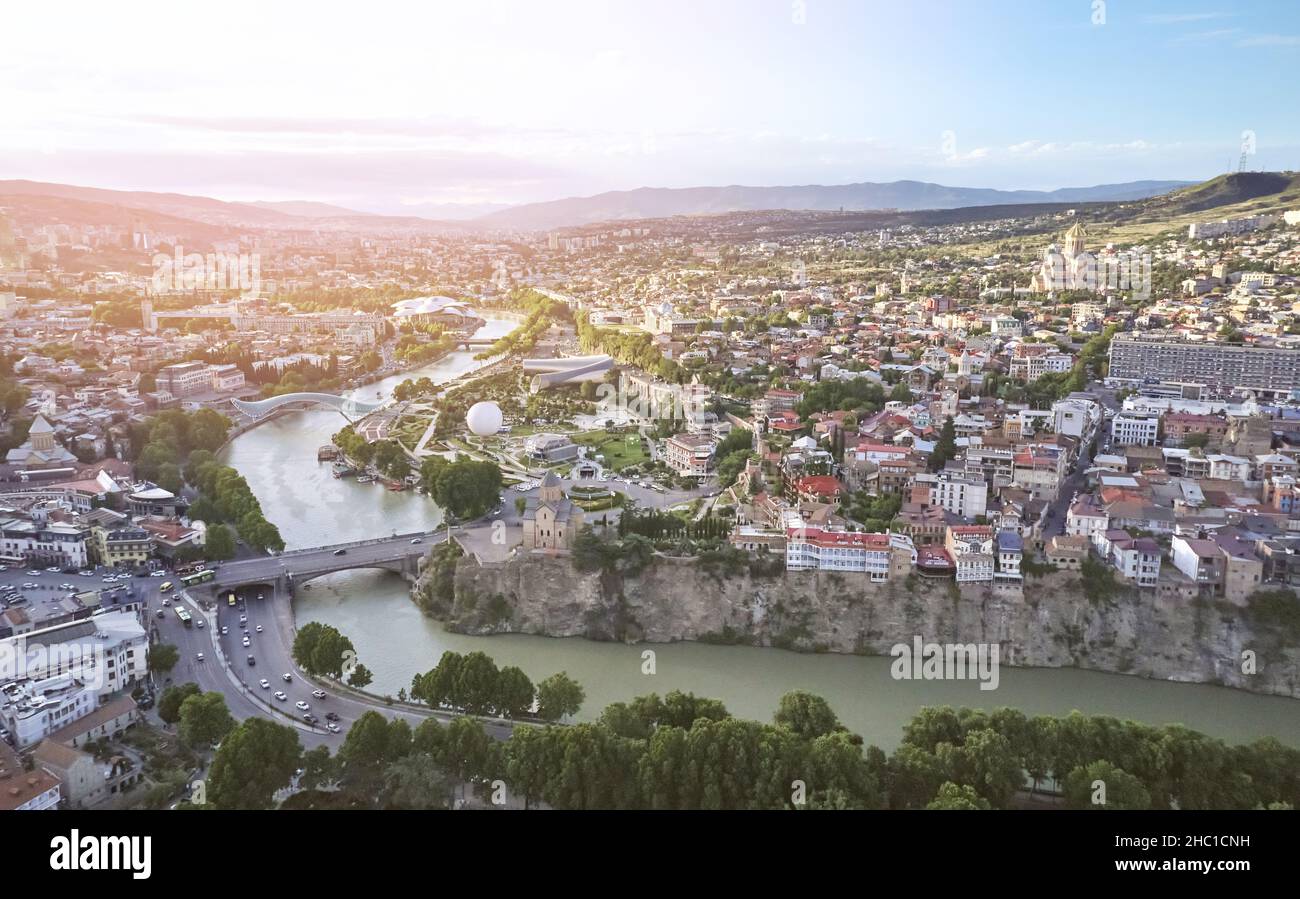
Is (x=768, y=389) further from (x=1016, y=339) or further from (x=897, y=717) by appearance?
(x=897, y=717)

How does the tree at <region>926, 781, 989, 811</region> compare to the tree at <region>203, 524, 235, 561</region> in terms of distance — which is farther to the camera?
the tree at <region>203, 524, 235, 561</region>

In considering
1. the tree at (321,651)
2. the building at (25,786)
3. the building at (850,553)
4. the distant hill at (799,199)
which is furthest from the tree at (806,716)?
the distant hill at (799,199)

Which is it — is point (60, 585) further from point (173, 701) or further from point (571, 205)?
point (571, 205)

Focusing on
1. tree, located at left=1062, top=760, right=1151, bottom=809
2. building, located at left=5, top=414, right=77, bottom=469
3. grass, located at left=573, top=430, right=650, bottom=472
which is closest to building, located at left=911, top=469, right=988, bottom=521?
grass, located at left=573, top=430, right=650, bottom=472

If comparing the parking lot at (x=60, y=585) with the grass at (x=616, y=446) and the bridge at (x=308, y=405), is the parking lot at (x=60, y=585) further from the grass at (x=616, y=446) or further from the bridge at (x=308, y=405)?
the bridge at (x=308, y=405)

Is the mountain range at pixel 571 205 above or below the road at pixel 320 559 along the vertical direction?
above

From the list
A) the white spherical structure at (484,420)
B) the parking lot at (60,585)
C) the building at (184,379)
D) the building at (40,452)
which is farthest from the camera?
the building at (184,379)

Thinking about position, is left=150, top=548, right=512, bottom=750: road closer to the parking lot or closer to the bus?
the bus
